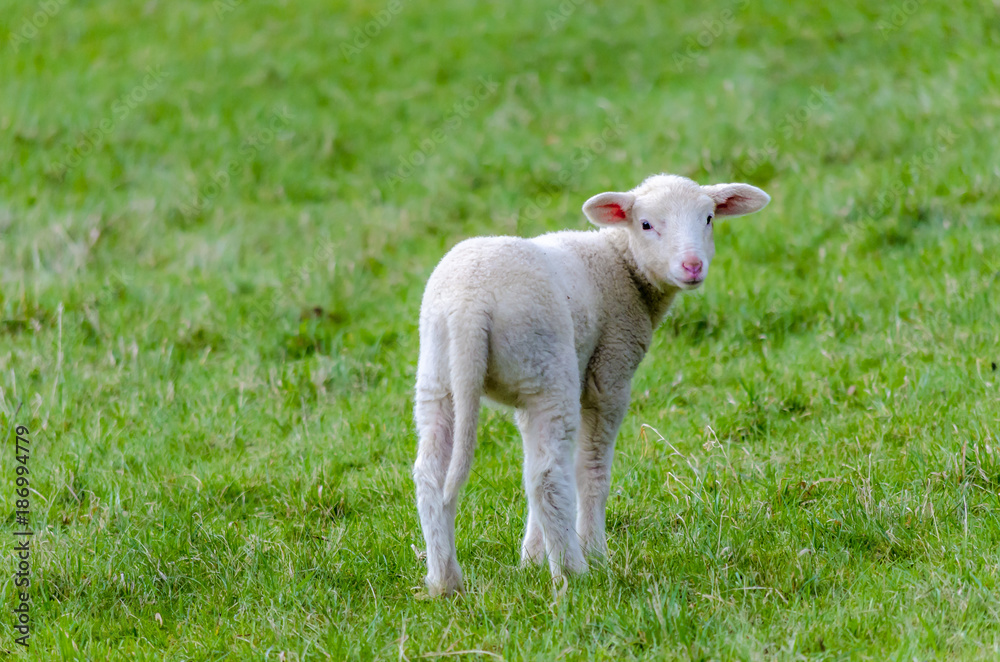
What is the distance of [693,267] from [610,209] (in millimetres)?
542

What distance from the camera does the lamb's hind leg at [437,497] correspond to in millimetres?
3848

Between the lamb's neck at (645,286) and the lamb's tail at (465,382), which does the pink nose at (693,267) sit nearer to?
the lamb's neck at (645,286)

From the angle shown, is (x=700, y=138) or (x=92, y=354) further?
(x=700, y=138)

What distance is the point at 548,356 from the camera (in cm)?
397

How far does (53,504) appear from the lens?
4977 millimetres

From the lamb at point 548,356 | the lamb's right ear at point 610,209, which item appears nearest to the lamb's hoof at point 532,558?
the lamb at point 548,356

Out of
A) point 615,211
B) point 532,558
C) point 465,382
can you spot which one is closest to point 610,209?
point 615,211

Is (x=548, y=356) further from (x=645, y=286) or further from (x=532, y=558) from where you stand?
(x=645, y=286)

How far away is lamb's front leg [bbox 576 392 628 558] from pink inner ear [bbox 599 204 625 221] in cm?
83

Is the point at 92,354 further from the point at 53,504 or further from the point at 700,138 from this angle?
the point at 700,138

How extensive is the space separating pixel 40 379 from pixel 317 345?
174 centimetres

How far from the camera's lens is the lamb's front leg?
173 inches

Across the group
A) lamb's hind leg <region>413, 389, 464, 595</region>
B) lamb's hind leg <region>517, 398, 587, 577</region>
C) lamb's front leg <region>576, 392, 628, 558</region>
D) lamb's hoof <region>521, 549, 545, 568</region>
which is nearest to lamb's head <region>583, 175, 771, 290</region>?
lamb's front leg <region>576, 392, 628, 558</region>

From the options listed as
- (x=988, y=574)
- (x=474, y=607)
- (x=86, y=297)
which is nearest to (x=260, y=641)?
(x=474, y=607)
